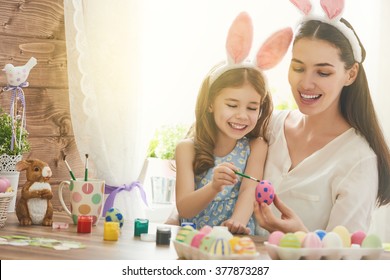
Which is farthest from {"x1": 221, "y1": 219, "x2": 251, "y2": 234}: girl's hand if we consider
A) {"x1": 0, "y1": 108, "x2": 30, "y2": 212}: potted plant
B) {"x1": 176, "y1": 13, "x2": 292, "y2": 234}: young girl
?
{"x1": 0, "y1": 108, "x2": 30, "y2": 212}: potted plant

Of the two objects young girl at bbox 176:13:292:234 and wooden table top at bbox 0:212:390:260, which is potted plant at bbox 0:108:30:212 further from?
young girl at bbox 176:13:292:234

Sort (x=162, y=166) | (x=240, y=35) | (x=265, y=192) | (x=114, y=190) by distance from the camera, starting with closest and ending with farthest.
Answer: (x=265, y=192), (x=240, y=35), (x=114, y=190), (x=162, y=166)

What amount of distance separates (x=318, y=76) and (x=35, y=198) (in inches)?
33.4

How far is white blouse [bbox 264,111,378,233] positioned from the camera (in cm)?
195

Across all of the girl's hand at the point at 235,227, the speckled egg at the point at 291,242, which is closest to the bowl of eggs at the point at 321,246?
the speckled egg at the point at 291,242

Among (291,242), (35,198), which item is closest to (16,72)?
(35,198)

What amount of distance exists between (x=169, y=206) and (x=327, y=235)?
1.64 metres

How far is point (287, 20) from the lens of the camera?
325 centimetres

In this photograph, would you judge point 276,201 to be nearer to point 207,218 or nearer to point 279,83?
point 207,218

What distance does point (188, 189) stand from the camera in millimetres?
1991

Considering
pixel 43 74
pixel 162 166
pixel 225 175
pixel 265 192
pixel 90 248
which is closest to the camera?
pixel 90 248

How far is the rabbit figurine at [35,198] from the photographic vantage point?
1.77 m

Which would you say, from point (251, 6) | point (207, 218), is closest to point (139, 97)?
point (207, 218)

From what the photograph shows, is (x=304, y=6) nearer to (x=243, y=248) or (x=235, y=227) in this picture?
(x=235, y=227)
